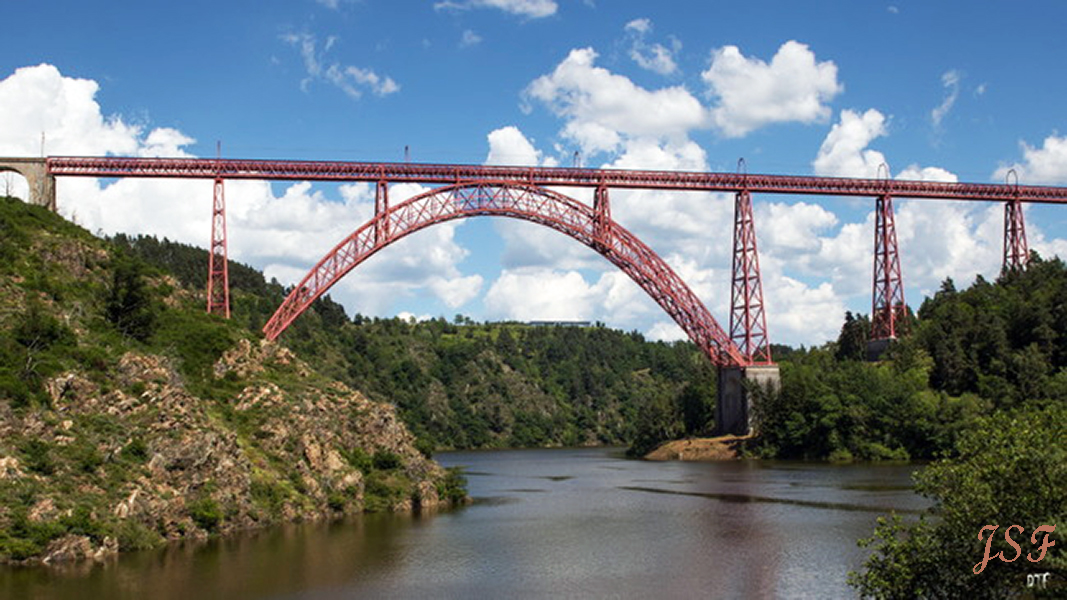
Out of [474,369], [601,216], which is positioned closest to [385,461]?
[601,216]

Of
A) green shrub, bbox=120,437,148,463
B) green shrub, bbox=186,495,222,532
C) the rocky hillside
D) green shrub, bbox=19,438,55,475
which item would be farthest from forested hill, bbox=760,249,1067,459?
green shrub, bbox=19,438,55,475

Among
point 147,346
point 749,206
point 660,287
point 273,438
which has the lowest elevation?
point 273,438

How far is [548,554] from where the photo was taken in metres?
34.3

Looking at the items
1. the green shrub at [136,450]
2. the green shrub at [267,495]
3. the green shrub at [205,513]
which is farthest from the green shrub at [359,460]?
the green shrub at [136,450]

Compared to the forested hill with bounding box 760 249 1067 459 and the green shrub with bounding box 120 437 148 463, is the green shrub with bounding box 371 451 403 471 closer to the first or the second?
the green shrub with bounding box 120 437 148 463

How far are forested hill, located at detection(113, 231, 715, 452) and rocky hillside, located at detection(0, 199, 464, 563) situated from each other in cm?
6093

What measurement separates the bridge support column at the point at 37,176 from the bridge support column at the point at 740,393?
159 feet

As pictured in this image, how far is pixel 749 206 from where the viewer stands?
69.2m

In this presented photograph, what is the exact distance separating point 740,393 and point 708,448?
18.9 feet

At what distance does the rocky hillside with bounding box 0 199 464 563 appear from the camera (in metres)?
33.4

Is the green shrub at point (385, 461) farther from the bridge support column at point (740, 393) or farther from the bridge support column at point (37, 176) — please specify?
the bridge support column at point (740, 393)

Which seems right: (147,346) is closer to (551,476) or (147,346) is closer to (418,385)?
(551,476)

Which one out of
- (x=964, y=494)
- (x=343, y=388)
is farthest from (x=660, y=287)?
(x=964, y=494)

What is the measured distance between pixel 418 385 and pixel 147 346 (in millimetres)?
105117
